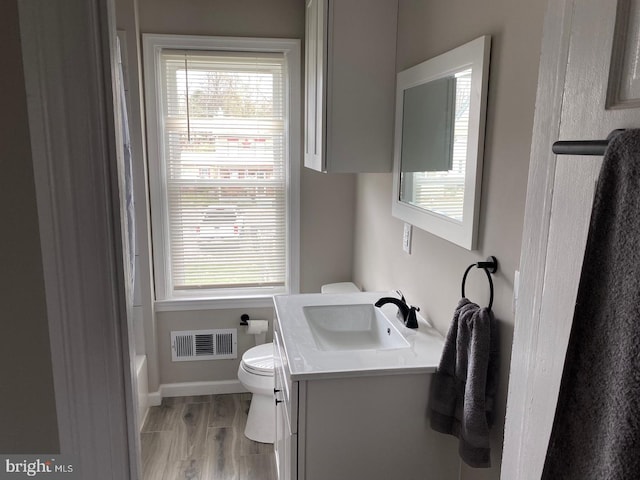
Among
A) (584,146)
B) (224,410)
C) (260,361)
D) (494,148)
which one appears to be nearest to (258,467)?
(260,361)

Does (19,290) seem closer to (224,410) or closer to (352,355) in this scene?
(352,355)

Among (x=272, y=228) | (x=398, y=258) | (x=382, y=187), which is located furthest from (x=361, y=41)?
(x=272, y=228)

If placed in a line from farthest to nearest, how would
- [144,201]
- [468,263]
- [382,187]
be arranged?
[144,201] → [382,187] → [468,263]

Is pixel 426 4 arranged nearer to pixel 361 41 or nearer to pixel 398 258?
pixel 361 41

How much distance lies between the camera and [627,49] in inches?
21.7

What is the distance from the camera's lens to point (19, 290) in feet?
2.47

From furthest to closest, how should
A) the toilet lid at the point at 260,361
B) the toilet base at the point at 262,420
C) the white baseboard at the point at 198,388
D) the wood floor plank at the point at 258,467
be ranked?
the white baseboard at the point at 198,388
the toilet base at the point at 262,420
the toilet lid at the point at 260,361
the wood floor plank at the point at 258,467

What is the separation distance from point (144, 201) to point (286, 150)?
912mm

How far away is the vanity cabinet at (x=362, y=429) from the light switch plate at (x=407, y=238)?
711 mm

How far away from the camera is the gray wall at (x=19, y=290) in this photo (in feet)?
2.32

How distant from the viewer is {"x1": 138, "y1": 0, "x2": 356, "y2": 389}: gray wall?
9.49 feet

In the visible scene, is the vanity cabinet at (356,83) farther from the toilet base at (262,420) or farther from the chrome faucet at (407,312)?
the toilet base at (262,420)

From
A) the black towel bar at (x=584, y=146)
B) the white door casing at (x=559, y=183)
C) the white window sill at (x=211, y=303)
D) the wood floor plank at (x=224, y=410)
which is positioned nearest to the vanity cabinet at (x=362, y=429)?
the white door casing at (x=559, y=183)

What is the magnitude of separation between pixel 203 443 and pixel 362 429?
1505 mm
